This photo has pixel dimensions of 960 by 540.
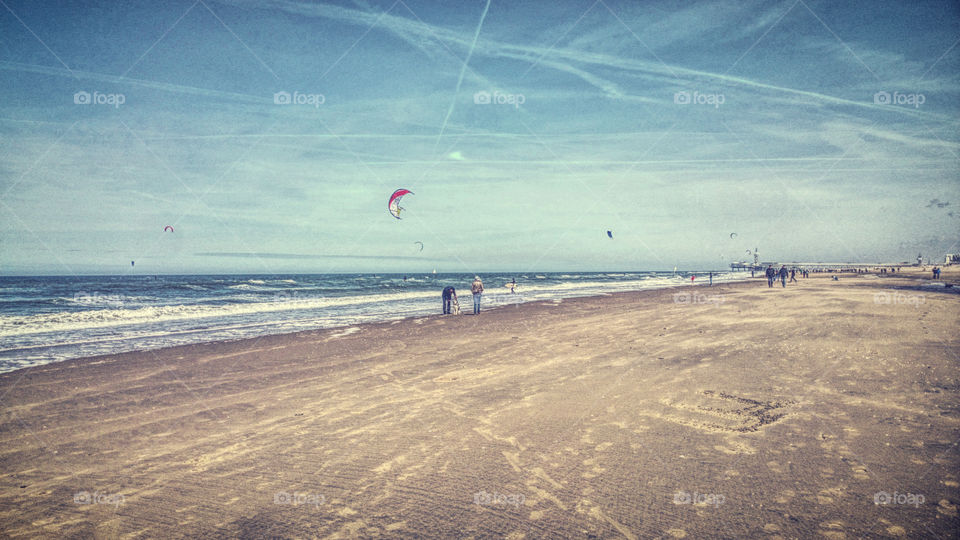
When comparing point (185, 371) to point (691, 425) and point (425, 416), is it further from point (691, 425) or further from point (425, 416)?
point (691, 425)

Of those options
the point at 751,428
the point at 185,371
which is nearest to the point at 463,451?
the point at 751,428

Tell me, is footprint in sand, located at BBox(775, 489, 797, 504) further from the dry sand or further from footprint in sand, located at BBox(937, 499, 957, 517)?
footprint in sand, located at BBox(937, 499, 957, 517)

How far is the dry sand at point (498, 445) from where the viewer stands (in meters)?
3.80

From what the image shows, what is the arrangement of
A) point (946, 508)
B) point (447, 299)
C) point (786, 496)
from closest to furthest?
point (946, 508) < point (786, 496) < point (447, 299)

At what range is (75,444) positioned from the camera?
572 cm

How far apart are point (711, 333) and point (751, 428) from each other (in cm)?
821

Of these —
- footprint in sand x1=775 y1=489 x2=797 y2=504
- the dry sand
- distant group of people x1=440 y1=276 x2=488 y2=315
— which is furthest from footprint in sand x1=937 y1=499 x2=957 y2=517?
distant group of people x1=440 y1=276 x2=488 y2=315

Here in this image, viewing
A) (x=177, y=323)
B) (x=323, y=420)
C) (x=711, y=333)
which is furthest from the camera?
(x=177, y=323)

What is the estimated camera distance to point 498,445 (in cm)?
532

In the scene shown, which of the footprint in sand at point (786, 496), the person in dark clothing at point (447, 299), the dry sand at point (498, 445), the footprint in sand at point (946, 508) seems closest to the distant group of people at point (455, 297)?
the person in dark clothing at point (447, 299)

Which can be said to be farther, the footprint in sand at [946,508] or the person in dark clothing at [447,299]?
the person in dark clothing at [447,299]

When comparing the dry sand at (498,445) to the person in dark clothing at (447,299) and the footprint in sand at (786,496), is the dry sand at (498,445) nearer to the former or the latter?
the footprint in sand at (786,496)

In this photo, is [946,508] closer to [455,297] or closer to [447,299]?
[455,297]

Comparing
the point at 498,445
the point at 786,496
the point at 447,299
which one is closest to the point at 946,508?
the point at 786,496
